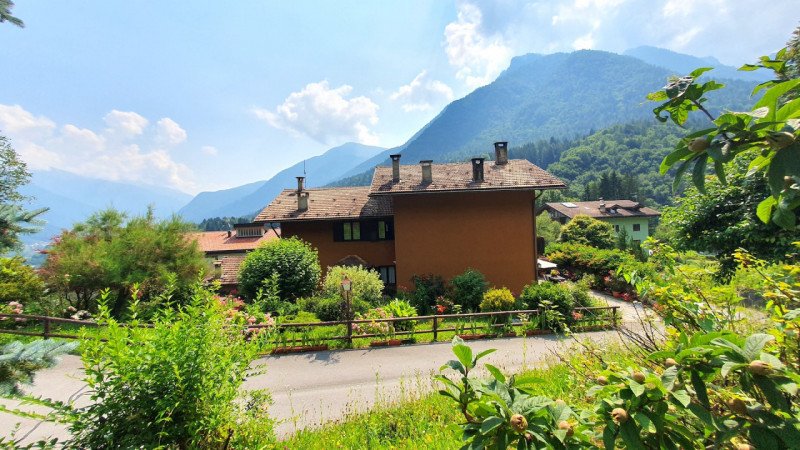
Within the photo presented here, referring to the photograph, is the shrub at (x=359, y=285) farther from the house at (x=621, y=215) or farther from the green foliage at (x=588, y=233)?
the house at (x=621, y=215)

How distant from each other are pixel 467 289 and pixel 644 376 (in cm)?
1442

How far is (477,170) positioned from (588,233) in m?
25.5

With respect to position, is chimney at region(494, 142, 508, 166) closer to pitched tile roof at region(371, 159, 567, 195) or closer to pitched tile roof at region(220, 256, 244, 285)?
pitched tile roof at region(371, 159, 567, 195)

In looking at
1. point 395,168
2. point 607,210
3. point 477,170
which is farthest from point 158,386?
point 607,210

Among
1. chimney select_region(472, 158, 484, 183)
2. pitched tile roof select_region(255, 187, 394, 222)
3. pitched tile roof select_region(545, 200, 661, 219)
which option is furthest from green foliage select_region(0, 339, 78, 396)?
pitched tile roof select_region(545, 200, 661, 219)

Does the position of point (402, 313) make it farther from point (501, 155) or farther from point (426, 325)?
point (501, 155)

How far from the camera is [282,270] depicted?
15.3m

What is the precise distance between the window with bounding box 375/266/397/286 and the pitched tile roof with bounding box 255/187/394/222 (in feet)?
10.3

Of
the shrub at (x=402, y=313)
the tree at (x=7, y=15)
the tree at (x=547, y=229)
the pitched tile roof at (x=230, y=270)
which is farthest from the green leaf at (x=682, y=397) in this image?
the tree at (x=547, y=229)

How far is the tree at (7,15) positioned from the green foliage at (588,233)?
3907 centimetres

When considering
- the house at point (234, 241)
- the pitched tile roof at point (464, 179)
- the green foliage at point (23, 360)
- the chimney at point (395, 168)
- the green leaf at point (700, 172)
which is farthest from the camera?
the house at point (234, 241)

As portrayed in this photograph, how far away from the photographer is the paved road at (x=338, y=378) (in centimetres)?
661

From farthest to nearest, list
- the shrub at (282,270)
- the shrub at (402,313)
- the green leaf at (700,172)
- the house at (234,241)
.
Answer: the house at (234,241)
the shrub at (282,270)
the shrub at (402,313)
the green leaf at (700,172)

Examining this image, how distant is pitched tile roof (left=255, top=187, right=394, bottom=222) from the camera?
62.5 feet
